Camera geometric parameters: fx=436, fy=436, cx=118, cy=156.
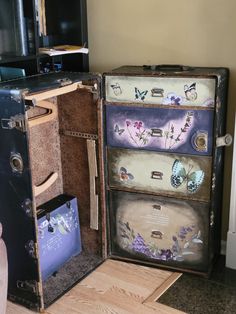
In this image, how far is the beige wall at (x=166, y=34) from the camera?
218 centimetres

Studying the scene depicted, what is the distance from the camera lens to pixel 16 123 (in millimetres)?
1776

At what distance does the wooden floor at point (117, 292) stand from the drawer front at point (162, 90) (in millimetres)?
896

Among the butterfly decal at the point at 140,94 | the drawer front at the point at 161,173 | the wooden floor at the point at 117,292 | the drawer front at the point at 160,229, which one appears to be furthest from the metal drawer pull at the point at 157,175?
the wooden floor at the point at 117,292

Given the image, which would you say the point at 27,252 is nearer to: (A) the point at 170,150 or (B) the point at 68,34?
(A) the point at 170,150

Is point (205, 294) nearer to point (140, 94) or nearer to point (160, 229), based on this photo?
point (160, 229)

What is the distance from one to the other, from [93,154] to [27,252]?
2.06 feet

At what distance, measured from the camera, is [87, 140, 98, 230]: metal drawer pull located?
2.30 metres

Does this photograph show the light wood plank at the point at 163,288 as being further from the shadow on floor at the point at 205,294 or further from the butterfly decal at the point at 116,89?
the butterfly decal at the point at 116,89

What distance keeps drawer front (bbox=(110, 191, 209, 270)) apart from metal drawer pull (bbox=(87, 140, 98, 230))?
0.09 m

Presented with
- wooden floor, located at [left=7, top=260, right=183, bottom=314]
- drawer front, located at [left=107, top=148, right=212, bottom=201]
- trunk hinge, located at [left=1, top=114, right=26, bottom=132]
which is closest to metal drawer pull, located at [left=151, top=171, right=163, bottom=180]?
drawer front, located at [left=107, top=148, right=212, bottom=201]

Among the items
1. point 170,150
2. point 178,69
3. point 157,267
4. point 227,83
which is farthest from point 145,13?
point 157,267

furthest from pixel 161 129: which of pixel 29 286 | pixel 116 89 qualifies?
pixel 29 286

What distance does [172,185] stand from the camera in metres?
2.21

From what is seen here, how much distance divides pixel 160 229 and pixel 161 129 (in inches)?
21.1
